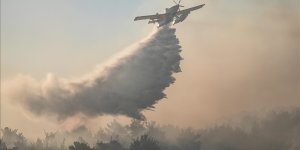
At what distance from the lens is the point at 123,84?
72.9 feet

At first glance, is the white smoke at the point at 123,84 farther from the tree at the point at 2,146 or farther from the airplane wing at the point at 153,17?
the tree at the point at 2,146

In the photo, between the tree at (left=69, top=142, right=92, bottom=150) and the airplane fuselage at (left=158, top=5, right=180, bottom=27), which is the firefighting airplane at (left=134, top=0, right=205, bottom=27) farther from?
the tree at (left=69, top=142, right=92, bottom=150)

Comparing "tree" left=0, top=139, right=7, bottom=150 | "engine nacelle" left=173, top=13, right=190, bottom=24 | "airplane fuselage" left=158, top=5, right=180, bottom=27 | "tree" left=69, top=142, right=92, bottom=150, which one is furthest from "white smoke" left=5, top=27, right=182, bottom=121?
"tree" left=0, top=139, right=7, bottom=150

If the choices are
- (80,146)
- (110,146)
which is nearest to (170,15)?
(110,146)

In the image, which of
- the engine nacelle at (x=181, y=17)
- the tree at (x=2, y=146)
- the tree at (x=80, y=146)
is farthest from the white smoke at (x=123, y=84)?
the tree at (x=2, y=146)

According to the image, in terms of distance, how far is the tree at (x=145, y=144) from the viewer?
2138 centimetres

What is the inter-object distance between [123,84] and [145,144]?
2974 mm

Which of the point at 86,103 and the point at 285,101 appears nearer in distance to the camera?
the point at 285,101

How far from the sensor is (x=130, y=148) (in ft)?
72.0

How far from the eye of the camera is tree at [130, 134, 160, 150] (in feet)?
70.1

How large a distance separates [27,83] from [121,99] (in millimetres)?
4578

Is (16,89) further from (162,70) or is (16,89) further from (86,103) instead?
(162,70)

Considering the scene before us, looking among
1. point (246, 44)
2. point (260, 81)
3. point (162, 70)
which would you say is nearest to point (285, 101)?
point (260, 81)

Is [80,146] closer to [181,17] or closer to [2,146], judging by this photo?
[2,146]
